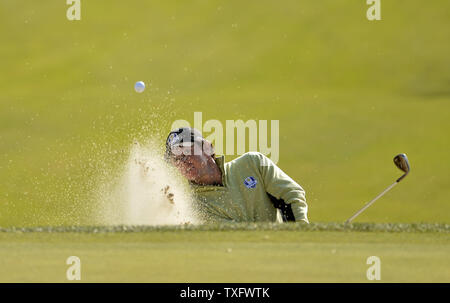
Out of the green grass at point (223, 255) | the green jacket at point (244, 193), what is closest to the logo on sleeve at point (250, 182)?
the green jacket at point (244, 193)

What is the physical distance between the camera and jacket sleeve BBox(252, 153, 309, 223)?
4969 mm

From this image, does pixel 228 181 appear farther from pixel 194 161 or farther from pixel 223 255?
pixel 223 255

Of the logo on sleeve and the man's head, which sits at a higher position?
the man's head

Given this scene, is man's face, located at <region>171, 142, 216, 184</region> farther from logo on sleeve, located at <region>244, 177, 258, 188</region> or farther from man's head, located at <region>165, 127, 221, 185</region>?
logo on sleeve, located at <region>244, 177, 258, 188</region>

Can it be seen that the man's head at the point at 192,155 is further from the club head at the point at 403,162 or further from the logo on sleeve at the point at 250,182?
the club head at the point at 403,162

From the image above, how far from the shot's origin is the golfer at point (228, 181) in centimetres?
512

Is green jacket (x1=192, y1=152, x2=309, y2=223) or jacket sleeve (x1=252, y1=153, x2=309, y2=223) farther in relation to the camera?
green jacket (x1=192, y1=152, x2=309, y2=223)

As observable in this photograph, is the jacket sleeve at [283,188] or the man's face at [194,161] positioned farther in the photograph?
the man's face at [194,161]

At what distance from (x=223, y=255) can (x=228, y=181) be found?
233 centimetres

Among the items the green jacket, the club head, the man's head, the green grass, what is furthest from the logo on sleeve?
the green grass

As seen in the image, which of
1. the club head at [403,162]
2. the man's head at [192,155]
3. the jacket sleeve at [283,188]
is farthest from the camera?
the club head at [403,162]

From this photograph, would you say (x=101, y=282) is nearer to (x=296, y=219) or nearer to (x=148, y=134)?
(x=296, y=219)
